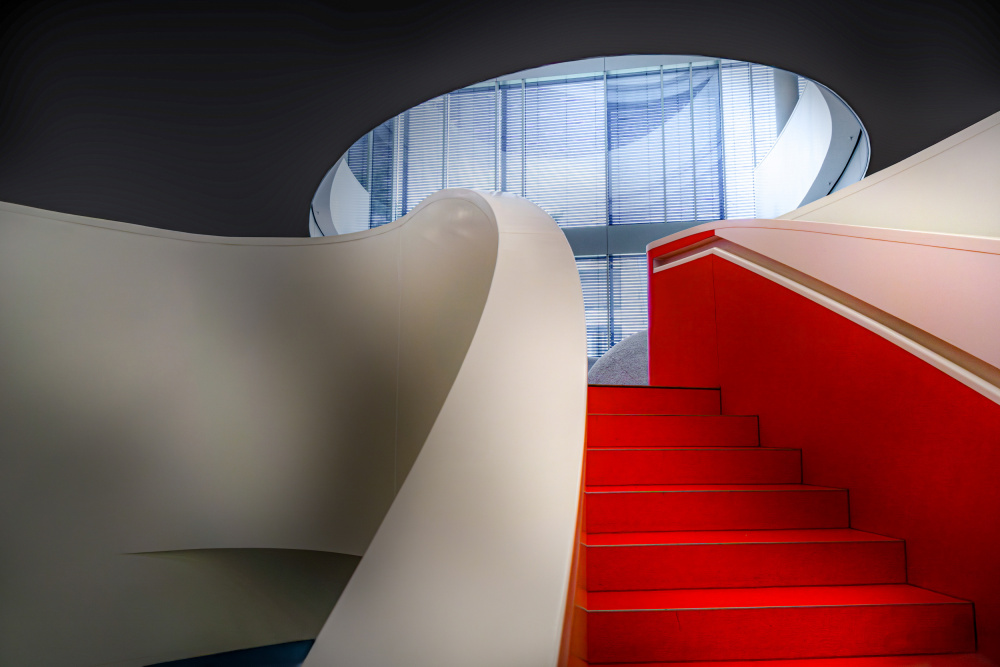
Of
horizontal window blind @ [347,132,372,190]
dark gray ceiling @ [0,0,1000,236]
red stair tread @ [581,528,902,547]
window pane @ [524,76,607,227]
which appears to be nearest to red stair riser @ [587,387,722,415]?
red stair tread @ [581,528,902,547]

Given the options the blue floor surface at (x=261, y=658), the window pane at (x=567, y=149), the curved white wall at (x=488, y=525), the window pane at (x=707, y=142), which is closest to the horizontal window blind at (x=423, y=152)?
the window pane at (x=567, y=149)

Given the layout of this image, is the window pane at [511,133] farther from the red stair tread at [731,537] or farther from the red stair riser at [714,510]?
the red stair tread at [731,537]

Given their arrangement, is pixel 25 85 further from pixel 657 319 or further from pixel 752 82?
pixel 752 82

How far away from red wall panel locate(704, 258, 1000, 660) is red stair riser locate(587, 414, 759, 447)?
0.23 metres

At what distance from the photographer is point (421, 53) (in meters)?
4.48

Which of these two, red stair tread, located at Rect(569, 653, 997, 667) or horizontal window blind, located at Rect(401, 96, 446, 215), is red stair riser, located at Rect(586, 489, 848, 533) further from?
horizontal window blind, located at Rect(401, 96, 446, 215)

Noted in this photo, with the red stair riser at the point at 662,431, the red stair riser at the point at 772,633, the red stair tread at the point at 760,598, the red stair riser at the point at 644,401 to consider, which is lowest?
the red stair riser at the point at 772,633

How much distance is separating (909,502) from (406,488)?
1.98 m

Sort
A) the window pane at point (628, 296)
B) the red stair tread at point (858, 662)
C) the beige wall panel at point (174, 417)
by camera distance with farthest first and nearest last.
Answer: the window pane at point (628, 296) → the beige wall panel at point (174, 417) → the red stair tread at point (858, 662)

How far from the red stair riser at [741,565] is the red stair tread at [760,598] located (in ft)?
0.10

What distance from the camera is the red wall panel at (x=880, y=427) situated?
73.4 inches

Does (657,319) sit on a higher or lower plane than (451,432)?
higher

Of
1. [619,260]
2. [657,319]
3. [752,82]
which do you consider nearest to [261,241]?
[657,319]

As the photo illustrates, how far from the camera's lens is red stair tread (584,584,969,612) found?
1756mm
